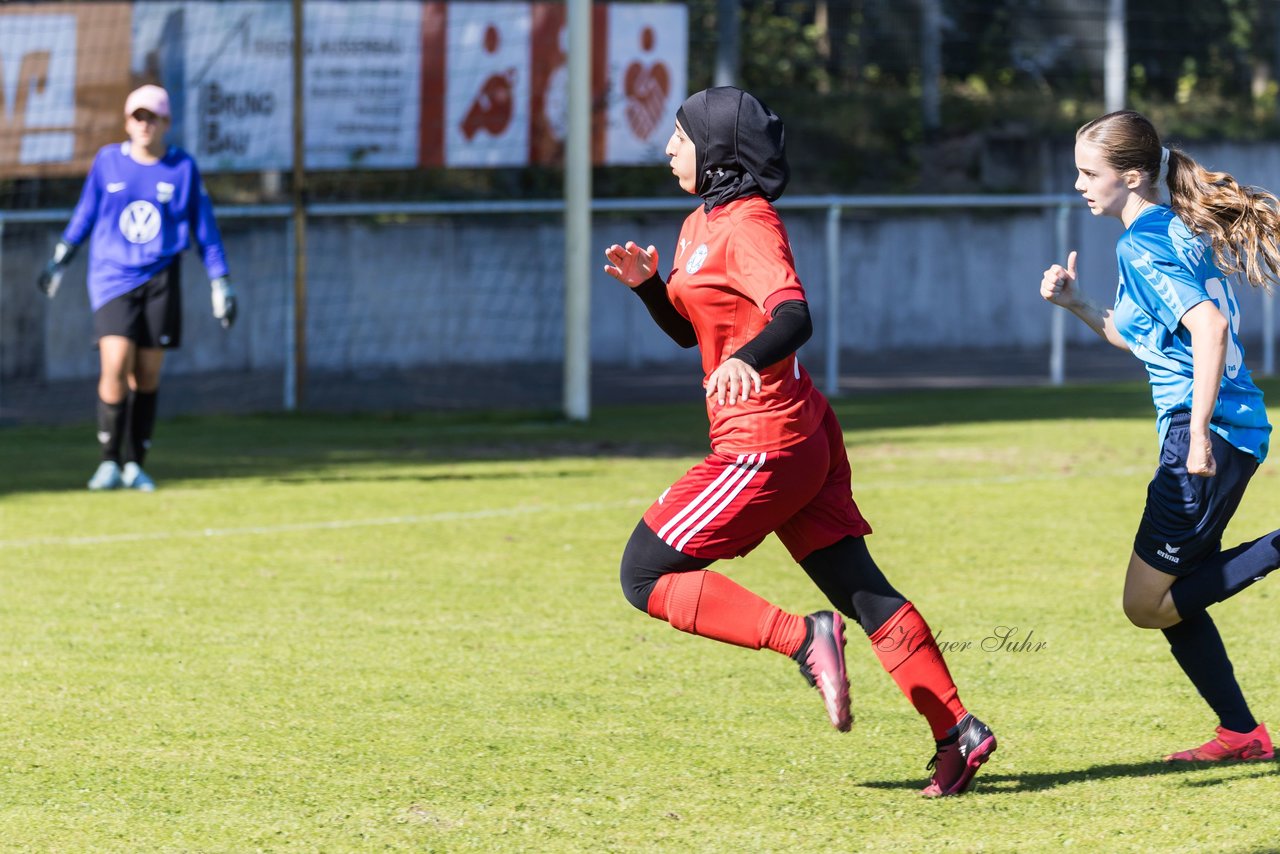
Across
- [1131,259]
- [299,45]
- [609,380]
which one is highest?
[299,45]

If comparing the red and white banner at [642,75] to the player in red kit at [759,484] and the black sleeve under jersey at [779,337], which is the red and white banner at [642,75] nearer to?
the player in red kit at [759,484]

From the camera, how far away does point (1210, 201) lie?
4938 mm

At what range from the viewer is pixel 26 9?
58.5 ft

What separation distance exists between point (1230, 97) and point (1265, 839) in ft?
88.8

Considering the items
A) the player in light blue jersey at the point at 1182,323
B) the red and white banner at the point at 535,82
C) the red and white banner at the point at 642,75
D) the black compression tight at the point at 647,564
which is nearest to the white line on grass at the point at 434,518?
the black compression tight at the point at 647,564

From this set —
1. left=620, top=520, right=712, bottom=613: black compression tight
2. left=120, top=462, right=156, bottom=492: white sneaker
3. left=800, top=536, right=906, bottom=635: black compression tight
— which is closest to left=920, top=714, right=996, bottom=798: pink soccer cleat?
left=800, top=536, right=906, bottom=635: black compression tight

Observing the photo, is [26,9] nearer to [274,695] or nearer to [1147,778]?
[274,695]

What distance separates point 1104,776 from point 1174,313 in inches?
47.6

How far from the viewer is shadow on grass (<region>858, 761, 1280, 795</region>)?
5016mm

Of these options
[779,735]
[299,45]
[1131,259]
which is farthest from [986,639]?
[299,45]

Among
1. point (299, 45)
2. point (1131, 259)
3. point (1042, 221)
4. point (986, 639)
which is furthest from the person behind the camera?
point (1042, 221)

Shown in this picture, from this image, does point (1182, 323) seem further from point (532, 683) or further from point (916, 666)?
point (532, 683)

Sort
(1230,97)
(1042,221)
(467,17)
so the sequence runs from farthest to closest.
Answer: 1. (1230,97)
2. (1042,221)
3. (467,17)

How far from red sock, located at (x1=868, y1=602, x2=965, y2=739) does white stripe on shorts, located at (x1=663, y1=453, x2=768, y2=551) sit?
53 centimetres
